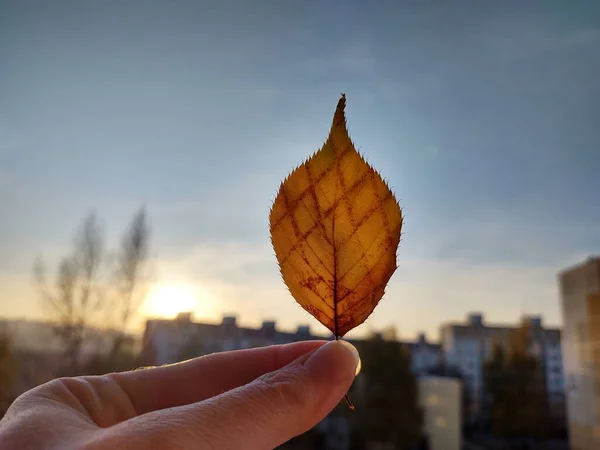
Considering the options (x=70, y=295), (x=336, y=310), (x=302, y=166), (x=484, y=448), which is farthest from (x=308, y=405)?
(x=484, y=448)

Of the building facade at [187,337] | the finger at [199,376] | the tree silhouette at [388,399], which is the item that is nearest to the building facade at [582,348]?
the tree silhouette at [388,399]

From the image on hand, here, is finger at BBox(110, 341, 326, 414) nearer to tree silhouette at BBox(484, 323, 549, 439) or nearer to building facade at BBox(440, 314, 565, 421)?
tree silhouette at BBox(484, 323, 549, 439)

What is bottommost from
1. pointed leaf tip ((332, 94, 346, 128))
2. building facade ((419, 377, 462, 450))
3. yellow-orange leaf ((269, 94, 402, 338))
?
building facade ((419, 377, 462, 450))

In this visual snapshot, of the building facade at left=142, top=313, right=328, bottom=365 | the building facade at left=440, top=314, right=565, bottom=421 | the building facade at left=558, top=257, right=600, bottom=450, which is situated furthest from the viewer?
the building facade at left=440, top=314, right=565, bottom=421

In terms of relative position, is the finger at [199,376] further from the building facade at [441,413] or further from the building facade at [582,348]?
the building facade at [441,413]

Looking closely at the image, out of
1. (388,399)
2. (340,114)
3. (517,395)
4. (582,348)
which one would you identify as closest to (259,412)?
(340,114)

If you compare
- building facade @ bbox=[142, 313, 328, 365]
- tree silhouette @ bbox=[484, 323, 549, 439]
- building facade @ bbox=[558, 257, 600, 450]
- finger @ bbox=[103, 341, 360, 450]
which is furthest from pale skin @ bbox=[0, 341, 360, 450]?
tree silhouette @ bbox=[484, 323, 549, 439]
